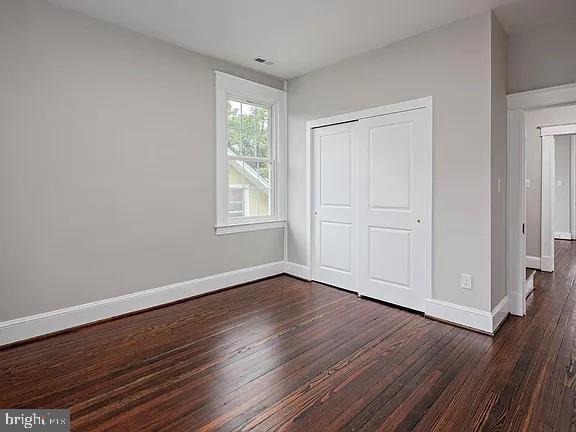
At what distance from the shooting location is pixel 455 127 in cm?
313

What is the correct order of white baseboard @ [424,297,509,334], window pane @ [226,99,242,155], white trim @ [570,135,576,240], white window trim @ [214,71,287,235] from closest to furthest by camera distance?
white baseboard @ [424,297,509,334] < white window trim @ [214,71,287,235] < window pane @ [226,99,242,155] < white trim @ [570,135,576,240]

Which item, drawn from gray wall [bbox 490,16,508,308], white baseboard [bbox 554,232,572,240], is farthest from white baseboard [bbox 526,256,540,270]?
white baseboard [bbox 554,232,572,240]

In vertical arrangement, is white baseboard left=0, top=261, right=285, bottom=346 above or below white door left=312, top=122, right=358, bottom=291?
below

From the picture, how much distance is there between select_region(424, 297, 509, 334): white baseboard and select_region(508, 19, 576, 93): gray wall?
6.84 ft

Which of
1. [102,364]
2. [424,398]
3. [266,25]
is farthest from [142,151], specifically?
[424,398]

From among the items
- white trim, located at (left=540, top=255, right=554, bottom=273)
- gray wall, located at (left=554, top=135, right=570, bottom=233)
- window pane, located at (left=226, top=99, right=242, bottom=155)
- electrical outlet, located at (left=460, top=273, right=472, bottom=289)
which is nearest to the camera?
electrical outlet, located at (left=460, top=273, right=472, bottom=289)

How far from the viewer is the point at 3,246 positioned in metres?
2.68

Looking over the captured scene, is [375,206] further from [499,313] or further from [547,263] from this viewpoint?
[547,263]

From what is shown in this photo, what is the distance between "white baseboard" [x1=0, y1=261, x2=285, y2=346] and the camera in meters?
2.77

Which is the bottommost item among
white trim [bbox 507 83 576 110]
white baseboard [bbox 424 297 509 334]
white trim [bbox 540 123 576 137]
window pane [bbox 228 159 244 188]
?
white baseboard [bbox 424 297 509 334]

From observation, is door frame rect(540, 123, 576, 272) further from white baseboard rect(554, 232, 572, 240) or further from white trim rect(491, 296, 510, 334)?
white baseboard rect(554, 232, 572, 240)

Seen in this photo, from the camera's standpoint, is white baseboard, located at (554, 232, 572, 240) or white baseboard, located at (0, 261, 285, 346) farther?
white baseboard, located at (554, 232, 572, 240)

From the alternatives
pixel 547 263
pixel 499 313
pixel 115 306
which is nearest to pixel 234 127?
pixel 115 306

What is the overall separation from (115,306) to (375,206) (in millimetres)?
2888
